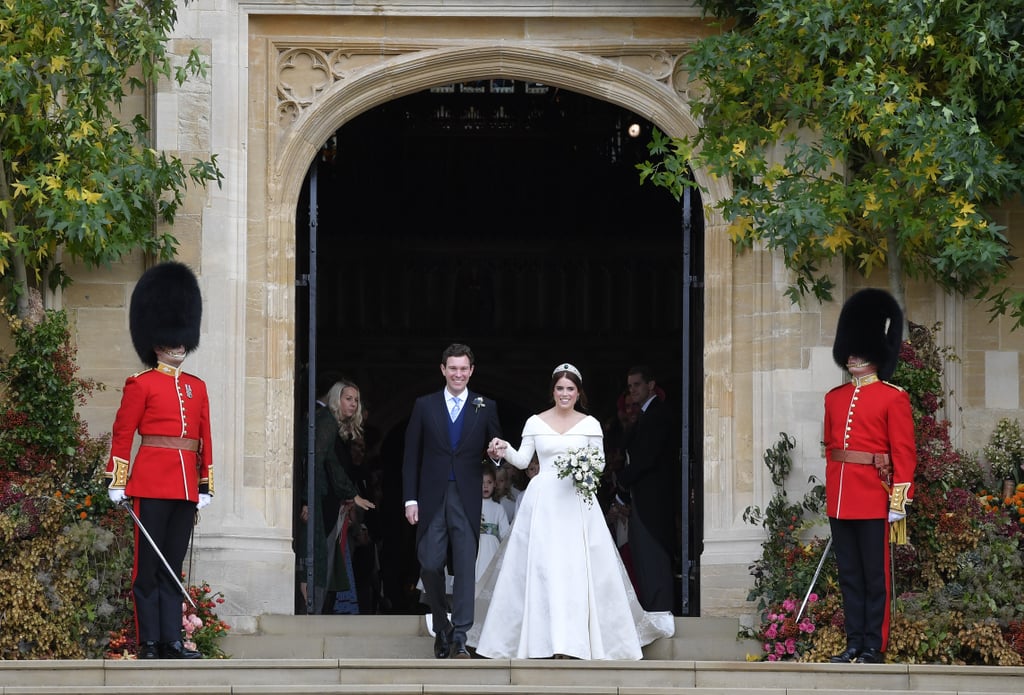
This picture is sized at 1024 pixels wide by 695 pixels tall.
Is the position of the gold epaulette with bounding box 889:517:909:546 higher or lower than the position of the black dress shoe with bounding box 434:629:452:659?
higher

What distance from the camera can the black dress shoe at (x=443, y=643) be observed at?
39.6 ft

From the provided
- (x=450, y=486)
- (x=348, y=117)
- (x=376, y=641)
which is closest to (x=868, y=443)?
(x=450, y=486)

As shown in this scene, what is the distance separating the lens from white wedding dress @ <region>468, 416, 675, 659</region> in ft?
38.7

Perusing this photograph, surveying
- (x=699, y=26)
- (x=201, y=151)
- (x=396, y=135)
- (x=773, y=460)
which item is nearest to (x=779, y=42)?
(x=699, y=26)

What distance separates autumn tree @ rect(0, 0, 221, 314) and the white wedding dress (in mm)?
2734

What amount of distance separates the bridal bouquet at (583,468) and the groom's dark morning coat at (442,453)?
45 cm

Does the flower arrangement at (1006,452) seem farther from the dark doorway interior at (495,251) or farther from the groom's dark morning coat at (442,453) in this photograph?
the dark doorway interior at (495,251)

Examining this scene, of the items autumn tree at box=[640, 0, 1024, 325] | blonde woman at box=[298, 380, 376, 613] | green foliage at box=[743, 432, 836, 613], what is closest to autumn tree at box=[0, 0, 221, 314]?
blonde woman at box=[298, 380, 376, 613]

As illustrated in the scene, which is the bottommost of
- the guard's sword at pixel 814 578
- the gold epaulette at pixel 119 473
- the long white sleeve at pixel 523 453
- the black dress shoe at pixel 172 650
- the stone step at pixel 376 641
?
the stone step at pixel 376 641

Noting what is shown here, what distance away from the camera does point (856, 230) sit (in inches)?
534

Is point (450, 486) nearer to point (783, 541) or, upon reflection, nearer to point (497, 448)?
point (497, 448)

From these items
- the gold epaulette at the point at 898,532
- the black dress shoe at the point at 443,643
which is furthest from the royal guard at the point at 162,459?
the gold epaulette at the point at 898,532

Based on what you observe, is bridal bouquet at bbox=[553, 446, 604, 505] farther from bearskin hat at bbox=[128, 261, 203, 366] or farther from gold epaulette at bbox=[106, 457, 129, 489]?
gold epaulette at bbox=[106, 457, 129, 489]

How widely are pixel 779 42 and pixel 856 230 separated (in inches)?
47.7
